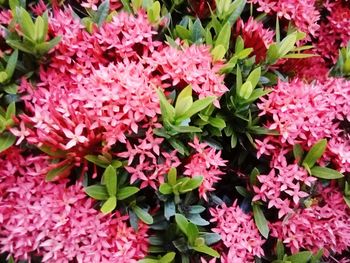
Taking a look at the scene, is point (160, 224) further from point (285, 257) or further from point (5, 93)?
point (5, 93)

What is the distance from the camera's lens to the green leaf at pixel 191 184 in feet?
5.10

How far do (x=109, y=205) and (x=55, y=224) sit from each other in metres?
0.18

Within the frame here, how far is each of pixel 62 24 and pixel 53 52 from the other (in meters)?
0.10

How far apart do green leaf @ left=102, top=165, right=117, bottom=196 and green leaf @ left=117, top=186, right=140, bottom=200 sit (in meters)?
0.02

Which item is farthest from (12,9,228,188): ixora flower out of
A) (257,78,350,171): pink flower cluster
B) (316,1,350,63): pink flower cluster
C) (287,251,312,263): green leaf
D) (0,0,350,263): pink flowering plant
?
(316,1,350,63): pink flower cluster

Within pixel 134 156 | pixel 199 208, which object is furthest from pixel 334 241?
pixel 134 156

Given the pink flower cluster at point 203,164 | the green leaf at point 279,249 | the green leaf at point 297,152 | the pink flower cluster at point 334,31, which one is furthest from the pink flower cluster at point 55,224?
the pink flower cluster at point 334,31

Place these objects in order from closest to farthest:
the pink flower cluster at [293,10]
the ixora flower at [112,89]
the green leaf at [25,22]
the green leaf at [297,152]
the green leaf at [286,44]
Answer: the ixora flower at [112,89], the green leaf at [25,22], the green leaf at [297,152], the green leaf at [286,44], the pink flower cluster at [293,10]

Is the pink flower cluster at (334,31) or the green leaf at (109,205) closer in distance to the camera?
the green leaf at (109,205)

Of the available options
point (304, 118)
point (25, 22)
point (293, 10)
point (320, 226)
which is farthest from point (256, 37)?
point (25, 22)

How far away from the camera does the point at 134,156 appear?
5.17 ft

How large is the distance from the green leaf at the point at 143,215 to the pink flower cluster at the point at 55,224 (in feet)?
0.14

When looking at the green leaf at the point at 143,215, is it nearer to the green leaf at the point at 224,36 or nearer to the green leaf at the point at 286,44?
the green leaf at the point at 224,36

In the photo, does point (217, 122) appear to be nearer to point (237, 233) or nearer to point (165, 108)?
point (165, 108)
